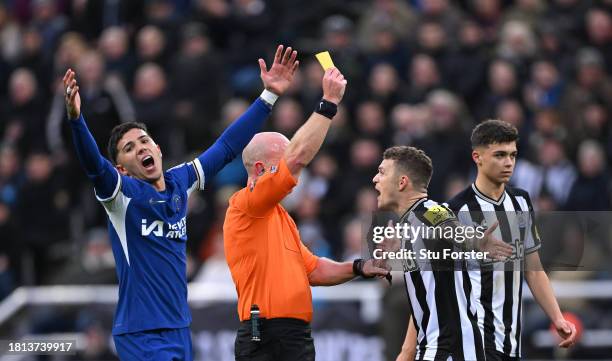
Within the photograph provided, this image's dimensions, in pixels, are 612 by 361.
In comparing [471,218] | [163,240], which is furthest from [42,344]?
[471,218]

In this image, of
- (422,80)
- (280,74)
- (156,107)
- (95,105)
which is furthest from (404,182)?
(156,107)

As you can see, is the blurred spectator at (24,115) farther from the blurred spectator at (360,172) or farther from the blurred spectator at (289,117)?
the blurred spectator at (360,172)

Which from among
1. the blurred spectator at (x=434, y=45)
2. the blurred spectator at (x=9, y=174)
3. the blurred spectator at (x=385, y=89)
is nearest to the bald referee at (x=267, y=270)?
the blurred spectator at (x=385, y=89)

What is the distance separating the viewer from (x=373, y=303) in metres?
13.6

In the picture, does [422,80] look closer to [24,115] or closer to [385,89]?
[385,89]

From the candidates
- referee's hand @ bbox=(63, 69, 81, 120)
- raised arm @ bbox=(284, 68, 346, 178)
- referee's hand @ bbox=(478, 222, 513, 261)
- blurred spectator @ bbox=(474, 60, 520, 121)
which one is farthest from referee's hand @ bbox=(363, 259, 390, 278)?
blurred spectator @ bbox=(474, 60, 520, 121)

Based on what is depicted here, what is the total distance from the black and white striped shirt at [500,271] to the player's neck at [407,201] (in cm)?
37

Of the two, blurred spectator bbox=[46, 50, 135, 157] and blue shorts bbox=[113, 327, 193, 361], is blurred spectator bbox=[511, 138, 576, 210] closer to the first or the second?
blurred spectator bbox=[46, 50, 135, 157]

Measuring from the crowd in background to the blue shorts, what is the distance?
600 centimetres

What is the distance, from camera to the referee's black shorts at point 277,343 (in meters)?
8.02

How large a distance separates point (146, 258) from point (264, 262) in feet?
2.59

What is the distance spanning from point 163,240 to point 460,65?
8.40m

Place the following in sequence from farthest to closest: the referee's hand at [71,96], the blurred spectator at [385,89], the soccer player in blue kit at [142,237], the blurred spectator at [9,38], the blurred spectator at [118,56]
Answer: the blurred spectator at [9,38], the blurred spectator at [118,56], the blurred spectator at [385,89], the soccer player in blue kit at [142,237], the referee's hand at [71,96]

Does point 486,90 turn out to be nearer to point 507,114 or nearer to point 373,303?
point 507,114
